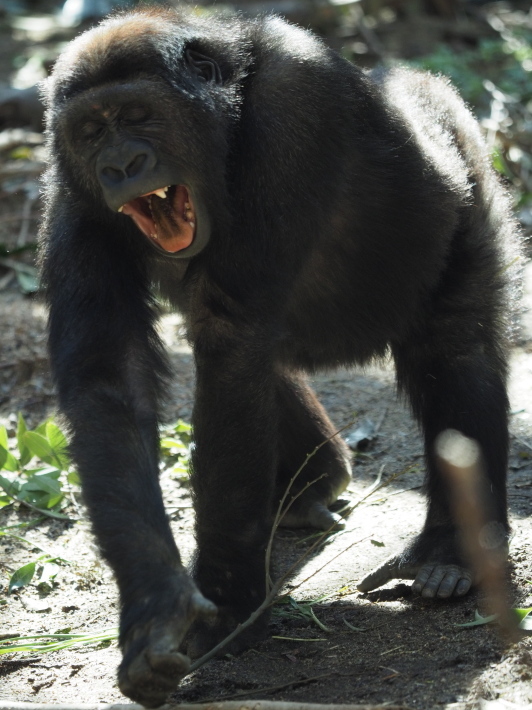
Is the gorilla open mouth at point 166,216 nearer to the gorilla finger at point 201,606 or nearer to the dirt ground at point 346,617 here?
the dirt ground at point 346,617

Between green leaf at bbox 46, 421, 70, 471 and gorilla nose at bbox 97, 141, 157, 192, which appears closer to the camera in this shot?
gorilla nose at bbox 97, 141, 157, 192

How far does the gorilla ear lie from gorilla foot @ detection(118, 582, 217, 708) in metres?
2.39

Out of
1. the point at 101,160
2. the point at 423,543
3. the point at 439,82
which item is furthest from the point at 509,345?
the point at 101,160

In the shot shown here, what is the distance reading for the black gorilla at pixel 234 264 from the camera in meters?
4.27

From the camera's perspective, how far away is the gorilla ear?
4555mm

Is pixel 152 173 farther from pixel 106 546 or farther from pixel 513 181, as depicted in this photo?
pixel 513 181

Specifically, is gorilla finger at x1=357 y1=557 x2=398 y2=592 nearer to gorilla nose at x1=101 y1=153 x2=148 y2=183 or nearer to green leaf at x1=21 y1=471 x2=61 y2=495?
green leaf at x1=21 y1=471 x2=61 y2=495

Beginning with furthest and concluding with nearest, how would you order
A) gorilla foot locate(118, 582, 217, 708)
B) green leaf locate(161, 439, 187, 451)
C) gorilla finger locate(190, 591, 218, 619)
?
green leaf locate(161, 439, 187, 451) < gorilla finger locate(190, 591, 218, 619) < gorilla foot locate(118, 582, 217, 708)

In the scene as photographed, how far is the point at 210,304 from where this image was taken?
14.3 feet

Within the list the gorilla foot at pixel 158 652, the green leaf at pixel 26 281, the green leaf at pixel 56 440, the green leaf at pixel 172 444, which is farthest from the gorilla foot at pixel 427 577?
the green leaf at pixel 26 281

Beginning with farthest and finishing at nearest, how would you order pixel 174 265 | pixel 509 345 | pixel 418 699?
pixel 509 345 < pixel 174 265 < pixel 418 699

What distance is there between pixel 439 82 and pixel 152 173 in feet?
8.04

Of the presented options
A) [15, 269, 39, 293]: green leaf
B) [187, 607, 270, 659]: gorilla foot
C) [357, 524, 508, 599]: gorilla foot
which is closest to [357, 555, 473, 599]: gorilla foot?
[357, 524, 508, 599]: gorilla foot

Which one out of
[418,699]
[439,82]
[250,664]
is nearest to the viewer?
[418,699]
